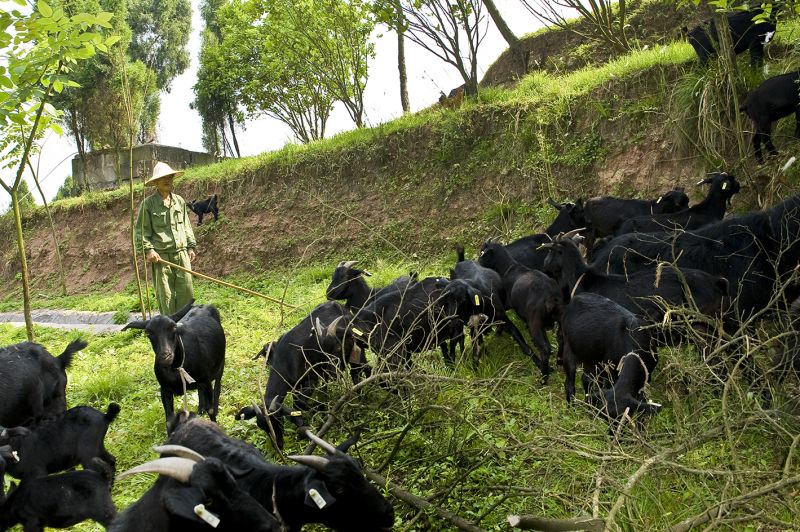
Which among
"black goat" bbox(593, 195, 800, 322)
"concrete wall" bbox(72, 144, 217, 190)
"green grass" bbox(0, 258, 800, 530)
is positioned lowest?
"green grass" bbox(0, 258, 800, 530)

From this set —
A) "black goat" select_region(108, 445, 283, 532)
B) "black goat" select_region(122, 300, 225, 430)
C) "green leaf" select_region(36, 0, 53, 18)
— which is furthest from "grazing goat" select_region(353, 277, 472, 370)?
"green leaf" select_region(36, 0, 53, 18)

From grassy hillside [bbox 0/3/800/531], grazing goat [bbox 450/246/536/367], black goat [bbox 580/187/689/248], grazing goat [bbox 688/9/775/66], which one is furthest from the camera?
grazing goat [bbox 688/9/775/66]

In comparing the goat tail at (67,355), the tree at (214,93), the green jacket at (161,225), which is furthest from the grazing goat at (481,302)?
the tree at (214,93)

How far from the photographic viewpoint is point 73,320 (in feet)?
52.3

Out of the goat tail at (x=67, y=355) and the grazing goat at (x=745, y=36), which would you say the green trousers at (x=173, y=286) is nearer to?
the goat tail at (x=67, y=355)

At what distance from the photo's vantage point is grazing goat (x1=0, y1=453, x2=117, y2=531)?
4941 mm

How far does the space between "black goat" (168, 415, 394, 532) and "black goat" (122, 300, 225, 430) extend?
1897mm

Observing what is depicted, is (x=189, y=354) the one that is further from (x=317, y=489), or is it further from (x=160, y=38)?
(x=160, y=38)

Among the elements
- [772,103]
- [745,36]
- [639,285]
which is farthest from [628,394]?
[745,36]

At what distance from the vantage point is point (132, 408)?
7785 millimetres

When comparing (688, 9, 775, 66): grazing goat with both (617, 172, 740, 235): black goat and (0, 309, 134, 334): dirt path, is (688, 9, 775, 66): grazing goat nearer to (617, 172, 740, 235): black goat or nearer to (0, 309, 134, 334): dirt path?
(617, 172, 740, 235): black goat

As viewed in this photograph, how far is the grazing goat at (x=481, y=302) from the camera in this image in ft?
24.1

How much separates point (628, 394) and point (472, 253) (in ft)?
23.8

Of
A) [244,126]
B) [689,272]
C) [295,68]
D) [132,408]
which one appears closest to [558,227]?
[689,272]
